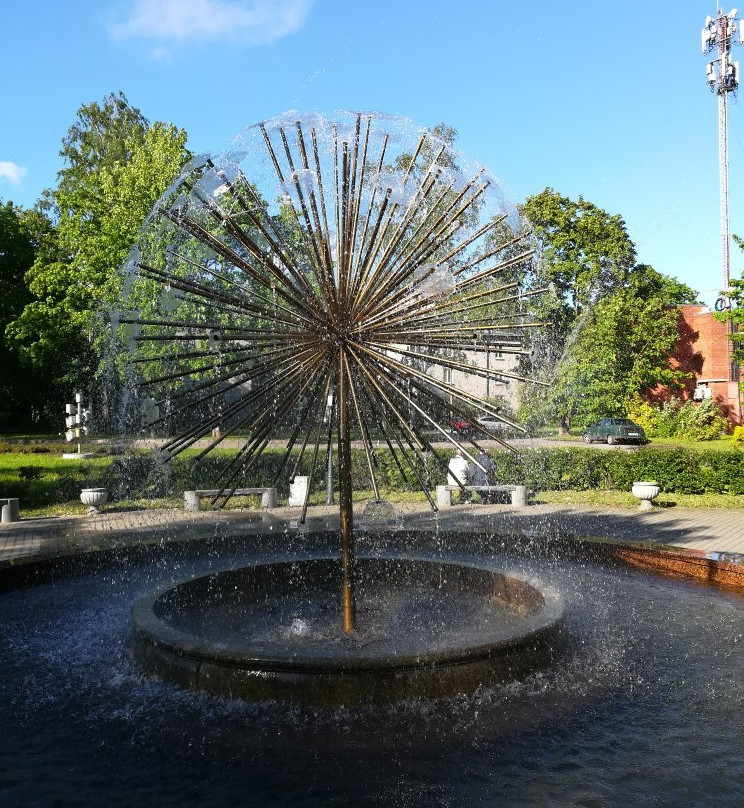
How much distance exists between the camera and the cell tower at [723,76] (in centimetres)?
3612

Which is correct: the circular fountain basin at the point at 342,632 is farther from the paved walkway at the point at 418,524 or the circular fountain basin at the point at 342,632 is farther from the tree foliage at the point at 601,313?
the tree foliage at the point at 601,313

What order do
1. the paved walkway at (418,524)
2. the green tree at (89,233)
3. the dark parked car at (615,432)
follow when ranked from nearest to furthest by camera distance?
the paved walkway at (418,524) → the green tree at (89,233) → the dark parked car at (615,432)

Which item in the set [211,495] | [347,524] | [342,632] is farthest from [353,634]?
[211,495]

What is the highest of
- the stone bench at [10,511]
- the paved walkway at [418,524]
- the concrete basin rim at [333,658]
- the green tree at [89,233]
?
the green tree at [89,233]

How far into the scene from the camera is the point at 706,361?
42156 millimetres

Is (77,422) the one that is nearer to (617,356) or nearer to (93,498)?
(93,498)

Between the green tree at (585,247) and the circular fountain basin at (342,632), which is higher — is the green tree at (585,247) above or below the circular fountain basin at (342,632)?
above

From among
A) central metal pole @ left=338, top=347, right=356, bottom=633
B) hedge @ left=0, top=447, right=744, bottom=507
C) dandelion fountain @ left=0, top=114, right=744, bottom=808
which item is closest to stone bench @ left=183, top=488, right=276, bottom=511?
hedge @ left=0, top=447, right=744, bottom=507

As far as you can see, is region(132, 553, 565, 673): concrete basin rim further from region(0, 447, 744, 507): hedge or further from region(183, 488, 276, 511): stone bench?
region(0, 447, 744, 507): hedge

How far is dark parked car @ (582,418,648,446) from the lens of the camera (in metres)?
35.7

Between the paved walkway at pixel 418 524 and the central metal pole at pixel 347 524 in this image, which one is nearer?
the central metal pole at pixel 347 524

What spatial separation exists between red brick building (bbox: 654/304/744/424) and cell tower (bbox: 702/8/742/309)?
8.22 feet

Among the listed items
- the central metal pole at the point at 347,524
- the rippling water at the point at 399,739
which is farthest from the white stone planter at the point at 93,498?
the central metal pole at the point at 347,524

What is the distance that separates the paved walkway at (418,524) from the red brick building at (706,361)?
92.6ft
